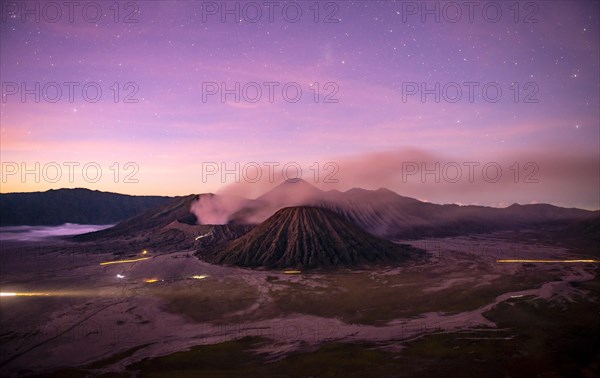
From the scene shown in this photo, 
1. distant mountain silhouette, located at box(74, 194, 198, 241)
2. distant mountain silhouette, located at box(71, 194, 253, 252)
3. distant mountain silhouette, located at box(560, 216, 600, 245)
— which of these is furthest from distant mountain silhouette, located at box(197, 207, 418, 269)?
distant mountain silhouette, located at box(560, 216, 600, 245)

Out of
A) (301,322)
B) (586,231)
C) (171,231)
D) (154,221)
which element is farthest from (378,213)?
(301,322)

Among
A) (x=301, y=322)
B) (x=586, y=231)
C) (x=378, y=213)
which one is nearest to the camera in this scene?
(x=301, y=322)

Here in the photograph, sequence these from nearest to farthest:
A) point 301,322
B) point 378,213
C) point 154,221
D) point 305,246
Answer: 1. point 301,322
2. point 305,246
3. point 154,221
4. point 378,213

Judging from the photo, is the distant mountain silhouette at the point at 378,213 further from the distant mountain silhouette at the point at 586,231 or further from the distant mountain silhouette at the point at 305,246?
the distant mountain silhouette at the point at 305,246

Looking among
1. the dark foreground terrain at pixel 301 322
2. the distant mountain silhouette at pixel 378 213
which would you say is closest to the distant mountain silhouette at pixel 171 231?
the distant mountain silhouette at pixel 378 213

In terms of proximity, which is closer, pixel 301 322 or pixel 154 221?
pixel 301 322

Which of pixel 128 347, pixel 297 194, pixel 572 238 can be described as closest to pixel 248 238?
pixel 128 347

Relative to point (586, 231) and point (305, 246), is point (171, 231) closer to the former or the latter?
point (305, 246)

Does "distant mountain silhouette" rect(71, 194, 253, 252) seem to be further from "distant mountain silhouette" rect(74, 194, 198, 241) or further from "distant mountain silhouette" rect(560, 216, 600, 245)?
"distant mountain silhouette" rect(560, 216, 600, 245)
